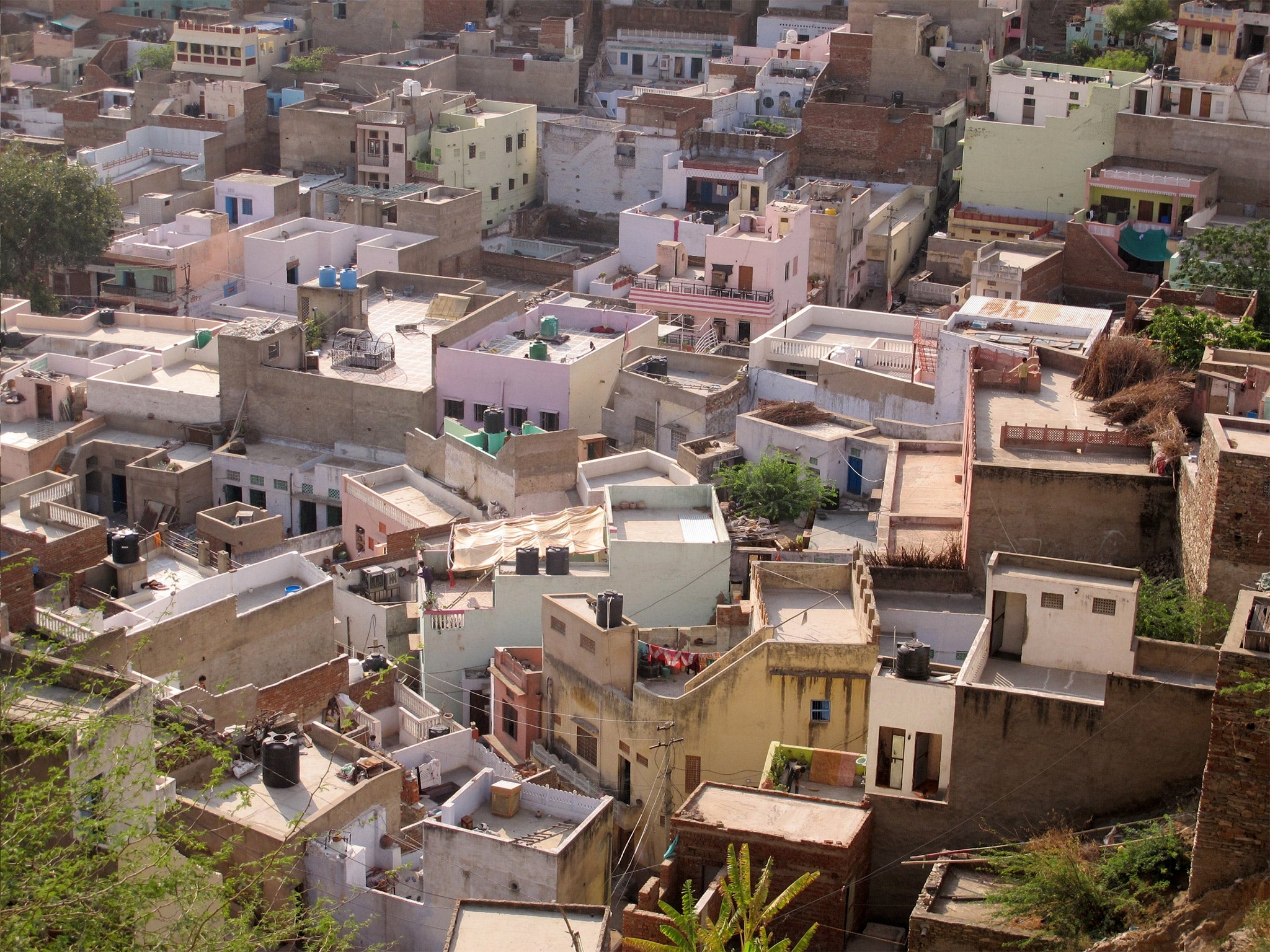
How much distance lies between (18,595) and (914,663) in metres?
13.7

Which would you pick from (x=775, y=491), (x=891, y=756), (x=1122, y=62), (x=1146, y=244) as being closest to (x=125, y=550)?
(x=775, y=491)

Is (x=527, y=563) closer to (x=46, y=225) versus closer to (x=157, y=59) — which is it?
(x=46, y=225)

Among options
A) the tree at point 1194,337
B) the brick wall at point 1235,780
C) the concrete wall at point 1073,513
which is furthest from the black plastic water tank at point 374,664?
the brick wall at point 1235,780

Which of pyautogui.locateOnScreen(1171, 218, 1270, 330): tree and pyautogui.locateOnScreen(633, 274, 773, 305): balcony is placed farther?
pyautogui.locateOnScreen(633, 274, 773, 305): balcony

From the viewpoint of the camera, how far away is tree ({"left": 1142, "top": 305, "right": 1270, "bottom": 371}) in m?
34.9

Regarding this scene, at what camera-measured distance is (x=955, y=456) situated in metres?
38.8

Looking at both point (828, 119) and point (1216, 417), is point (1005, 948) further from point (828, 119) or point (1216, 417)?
point (828, 119)

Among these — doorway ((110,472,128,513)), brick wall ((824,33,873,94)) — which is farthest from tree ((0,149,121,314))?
brick wall ((824,33,873,94))

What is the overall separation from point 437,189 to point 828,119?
14924 millimetres

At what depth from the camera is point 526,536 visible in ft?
129

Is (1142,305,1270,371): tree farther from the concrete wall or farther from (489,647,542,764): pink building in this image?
(489,647,542,764): pink building

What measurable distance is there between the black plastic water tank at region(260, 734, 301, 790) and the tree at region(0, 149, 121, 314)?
35.4 metres

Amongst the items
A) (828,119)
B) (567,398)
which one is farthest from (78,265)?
(828,119)

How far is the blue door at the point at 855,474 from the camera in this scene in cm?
4206
